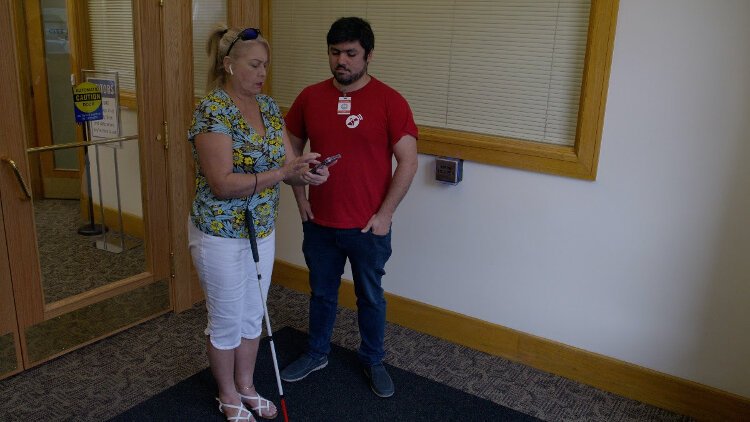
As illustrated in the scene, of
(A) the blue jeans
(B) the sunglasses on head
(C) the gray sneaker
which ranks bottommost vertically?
(C) the gray sneaker

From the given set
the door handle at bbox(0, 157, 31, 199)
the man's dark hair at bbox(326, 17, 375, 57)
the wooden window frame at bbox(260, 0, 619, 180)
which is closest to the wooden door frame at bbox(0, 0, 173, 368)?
the door handle at bbox(0, 157, 31, 199)

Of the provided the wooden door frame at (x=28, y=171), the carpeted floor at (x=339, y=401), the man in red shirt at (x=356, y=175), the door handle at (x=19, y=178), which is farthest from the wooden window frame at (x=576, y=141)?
the door handle at (x=19, y=178)

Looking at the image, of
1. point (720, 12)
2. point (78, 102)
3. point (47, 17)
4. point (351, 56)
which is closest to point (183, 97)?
point (78, 102)

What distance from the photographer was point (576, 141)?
9.36ft

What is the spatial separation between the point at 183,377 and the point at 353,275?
967mm

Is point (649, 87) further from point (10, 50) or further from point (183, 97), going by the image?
point (10, 50)

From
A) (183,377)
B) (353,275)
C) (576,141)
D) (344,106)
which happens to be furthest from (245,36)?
(183,377)

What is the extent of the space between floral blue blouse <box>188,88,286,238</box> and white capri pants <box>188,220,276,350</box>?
0.05 m

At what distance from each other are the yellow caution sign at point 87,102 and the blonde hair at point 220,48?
1044 millimetres

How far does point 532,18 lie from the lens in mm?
2877

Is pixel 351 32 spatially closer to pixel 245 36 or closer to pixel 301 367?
pixel 245 36

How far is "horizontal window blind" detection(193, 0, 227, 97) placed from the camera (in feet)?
11.3

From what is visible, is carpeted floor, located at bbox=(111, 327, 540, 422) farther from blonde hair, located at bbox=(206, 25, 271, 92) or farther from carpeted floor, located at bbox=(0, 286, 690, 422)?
blonde hair, located at bbox=(206, 25, 271, 92)

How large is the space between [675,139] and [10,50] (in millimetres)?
2888
